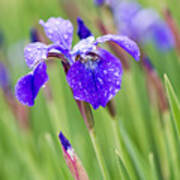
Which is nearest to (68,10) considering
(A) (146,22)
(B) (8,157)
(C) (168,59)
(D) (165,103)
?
(A) (146,22)

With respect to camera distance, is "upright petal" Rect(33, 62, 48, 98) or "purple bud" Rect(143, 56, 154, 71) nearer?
"upright petal" Rect(33, 62, 48, 98)

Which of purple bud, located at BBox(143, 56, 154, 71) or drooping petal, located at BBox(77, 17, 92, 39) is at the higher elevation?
drooping petal, located at BBox(77, 17, 92, 39)

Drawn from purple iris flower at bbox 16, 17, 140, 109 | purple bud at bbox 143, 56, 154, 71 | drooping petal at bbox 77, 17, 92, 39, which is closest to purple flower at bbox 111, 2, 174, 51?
purple bud at bbox 143, 56, 154, 71

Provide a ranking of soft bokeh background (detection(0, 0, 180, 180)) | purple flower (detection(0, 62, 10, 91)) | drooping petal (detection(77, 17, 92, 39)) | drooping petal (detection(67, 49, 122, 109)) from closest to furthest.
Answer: drooping petal (detection(67, 49, 122, 109)), drooping petal (detection(77, 17, 92, 39)), soft bokeh background (detection(0, 0, 180, 180)), purple flower (detection(0, 62, 10, 91))

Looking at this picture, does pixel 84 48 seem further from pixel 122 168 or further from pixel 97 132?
pixel 97 132

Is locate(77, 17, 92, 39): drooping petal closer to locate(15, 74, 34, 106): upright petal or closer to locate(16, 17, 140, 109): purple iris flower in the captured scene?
locate(16, 17, 140, 109): purple iris flower

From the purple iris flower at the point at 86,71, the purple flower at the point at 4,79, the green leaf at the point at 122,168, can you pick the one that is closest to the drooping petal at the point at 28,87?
the purple iris flower at the point at 86,71
